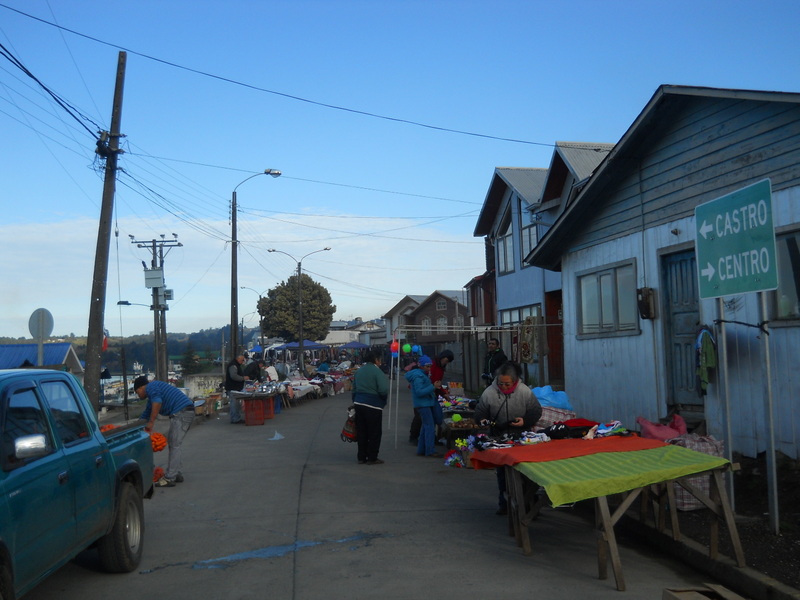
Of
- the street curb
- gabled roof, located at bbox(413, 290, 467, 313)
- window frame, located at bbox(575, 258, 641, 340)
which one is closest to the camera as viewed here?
the street curb

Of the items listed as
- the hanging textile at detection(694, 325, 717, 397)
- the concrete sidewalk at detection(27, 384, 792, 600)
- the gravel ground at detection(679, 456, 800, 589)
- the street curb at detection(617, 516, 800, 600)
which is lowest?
the concrete sidewalk at detection(27, 384, 792, 600)

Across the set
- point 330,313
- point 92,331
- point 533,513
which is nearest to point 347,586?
point 533,513

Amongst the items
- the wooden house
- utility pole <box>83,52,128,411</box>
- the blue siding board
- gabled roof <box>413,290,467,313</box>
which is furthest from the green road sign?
gabled roof <box>413,290,467,313</box>

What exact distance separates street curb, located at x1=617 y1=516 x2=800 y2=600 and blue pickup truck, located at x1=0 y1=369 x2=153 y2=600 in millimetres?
4792

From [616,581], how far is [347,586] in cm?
210

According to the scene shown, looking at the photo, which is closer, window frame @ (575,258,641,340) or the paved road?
the paved road

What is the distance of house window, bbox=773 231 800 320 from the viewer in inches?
337

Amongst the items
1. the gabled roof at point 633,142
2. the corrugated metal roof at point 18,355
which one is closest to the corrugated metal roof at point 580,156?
the gabled roof at point 633,142

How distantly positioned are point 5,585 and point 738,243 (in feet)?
20.5

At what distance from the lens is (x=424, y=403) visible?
13.0 meters

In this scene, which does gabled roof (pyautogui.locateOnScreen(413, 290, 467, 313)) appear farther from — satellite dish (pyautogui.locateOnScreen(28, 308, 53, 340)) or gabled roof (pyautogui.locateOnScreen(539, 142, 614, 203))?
satellite dish (pyautogui.locateOnScreen(28, 308, 53, 340))

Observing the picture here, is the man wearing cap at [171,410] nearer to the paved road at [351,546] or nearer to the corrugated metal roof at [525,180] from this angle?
the paved road at [351,546]

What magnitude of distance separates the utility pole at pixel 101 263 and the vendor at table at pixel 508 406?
31.3 ft

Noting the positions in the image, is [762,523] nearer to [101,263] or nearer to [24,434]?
[24,434]
